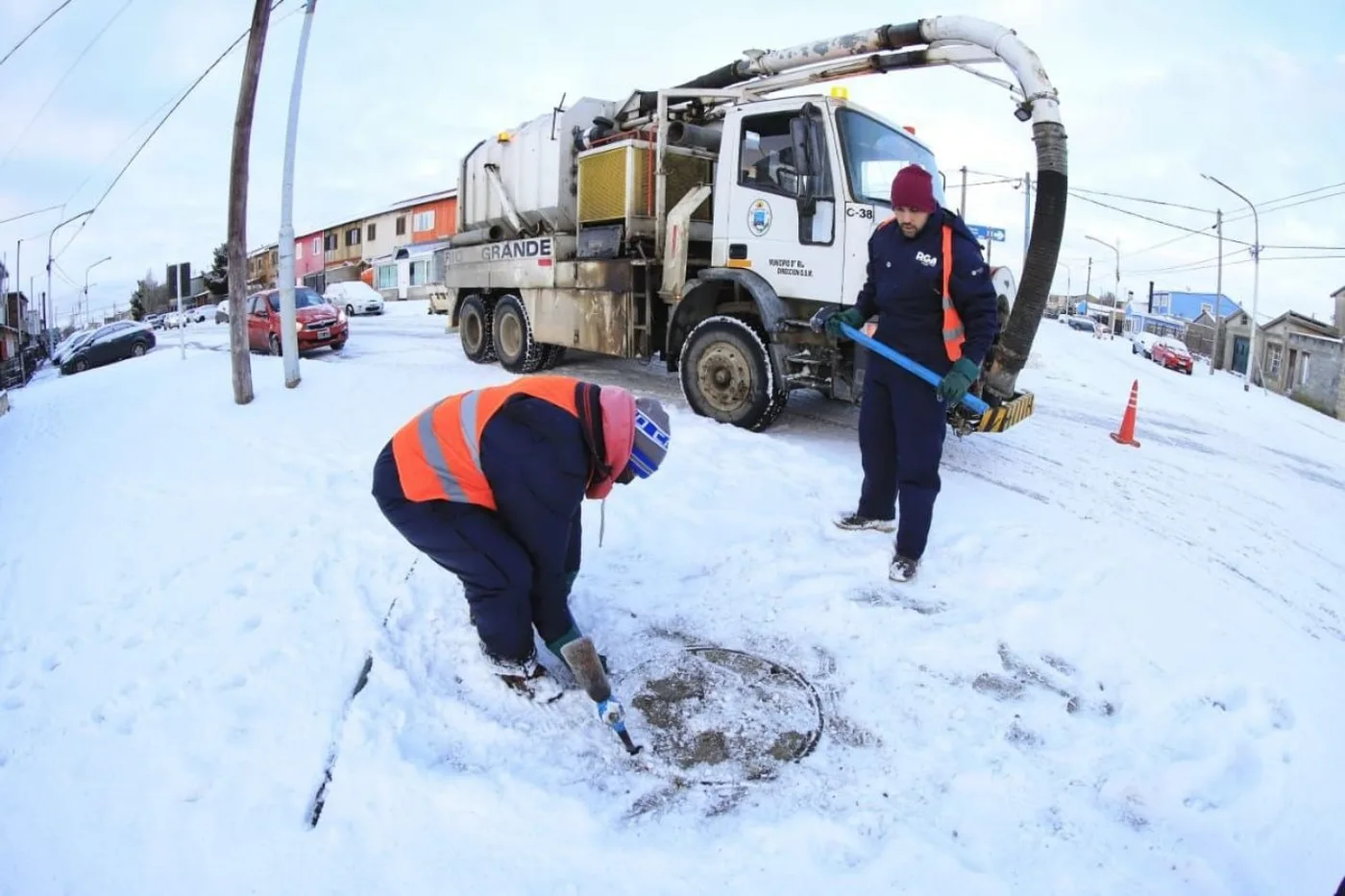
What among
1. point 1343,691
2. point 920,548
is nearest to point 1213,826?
point 1343,691

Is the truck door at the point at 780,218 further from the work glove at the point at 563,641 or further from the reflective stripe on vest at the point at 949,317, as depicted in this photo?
the work glove at the point at 563,641

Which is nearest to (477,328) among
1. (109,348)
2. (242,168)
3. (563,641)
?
(242,168)

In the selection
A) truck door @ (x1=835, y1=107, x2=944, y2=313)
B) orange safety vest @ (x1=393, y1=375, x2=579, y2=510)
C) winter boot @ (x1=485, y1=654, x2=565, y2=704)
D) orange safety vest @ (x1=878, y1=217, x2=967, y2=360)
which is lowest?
winter boot @ (x1=485, y1=654, x2=565, y2=704)

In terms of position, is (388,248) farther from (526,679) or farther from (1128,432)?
(526,679)

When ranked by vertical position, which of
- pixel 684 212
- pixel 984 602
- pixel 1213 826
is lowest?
pixel 1213 826

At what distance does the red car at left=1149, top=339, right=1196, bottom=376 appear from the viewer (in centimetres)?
3319

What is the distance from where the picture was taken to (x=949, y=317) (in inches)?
169

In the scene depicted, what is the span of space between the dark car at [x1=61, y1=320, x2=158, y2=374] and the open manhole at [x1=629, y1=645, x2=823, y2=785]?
23.8m

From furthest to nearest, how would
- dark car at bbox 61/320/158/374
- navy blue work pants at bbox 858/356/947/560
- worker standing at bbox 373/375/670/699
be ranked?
1. dark car at bbox 61/320/158/374
2. navy blue work pants at bbox 858/356/947/560
3. worker standing at bbox 373/375/670/699

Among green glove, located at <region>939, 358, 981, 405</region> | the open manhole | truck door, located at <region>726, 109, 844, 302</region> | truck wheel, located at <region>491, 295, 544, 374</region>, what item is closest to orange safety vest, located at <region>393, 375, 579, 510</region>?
the open manhole

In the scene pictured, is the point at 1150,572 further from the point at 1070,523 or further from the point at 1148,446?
the point at 1148,446

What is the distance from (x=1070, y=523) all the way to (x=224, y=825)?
4.89 metres

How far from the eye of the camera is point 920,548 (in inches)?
173

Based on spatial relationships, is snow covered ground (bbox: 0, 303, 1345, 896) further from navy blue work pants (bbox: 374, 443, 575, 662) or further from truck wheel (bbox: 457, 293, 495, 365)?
truck wheel (bbox: 457, 293, 495, 365)
